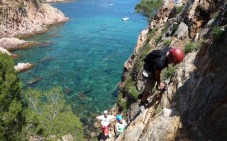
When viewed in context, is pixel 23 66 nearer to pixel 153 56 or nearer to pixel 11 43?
pixel 11 43

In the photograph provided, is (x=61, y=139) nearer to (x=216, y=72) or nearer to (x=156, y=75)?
(x=156, y=75)

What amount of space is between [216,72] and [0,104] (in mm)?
14595

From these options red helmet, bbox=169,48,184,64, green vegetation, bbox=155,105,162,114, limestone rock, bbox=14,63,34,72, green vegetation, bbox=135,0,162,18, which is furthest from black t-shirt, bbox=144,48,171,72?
green vegetation, bbox=135,0,162,18

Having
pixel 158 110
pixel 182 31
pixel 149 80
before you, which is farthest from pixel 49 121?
pixel 158 110

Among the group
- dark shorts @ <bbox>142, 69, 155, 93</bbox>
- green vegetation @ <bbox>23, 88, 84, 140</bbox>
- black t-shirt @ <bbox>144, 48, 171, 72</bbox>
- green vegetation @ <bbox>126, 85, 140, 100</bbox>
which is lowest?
green vegetation @ <bbox>23, 88, 84, 140</bbox>

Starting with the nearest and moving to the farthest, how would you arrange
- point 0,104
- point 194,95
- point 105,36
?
point 194,95 → point 0,104 → point 105,36

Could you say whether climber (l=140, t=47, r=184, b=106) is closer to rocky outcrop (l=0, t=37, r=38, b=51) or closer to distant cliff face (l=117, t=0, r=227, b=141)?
distant cliff face (l=117, t=0, r=227, b=141)

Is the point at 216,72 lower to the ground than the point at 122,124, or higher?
higher

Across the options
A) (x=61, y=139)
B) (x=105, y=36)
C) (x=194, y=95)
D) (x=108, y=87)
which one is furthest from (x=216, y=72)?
(x=105, y=36)

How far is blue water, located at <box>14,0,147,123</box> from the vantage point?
3867 centimetres

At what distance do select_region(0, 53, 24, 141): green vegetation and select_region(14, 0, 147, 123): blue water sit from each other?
1278 cm

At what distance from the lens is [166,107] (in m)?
12.0

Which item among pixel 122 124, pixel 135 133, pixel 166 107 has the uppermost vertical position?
pixel 166 107

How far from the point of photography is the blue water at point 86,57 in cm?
3867
